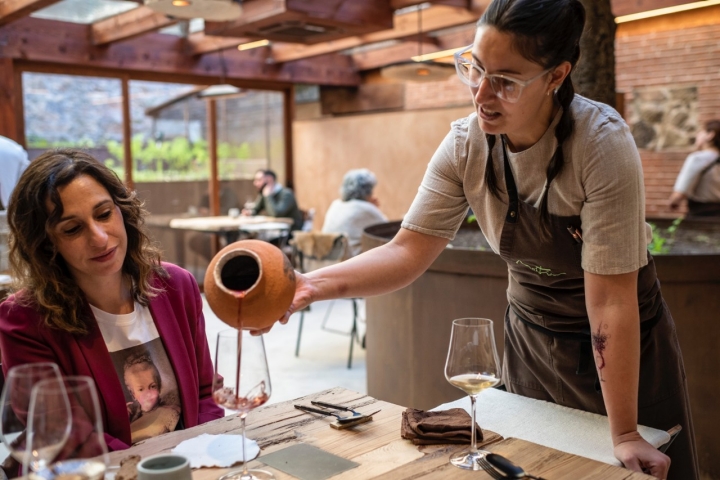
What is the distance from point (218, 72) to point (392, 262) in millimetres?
6674

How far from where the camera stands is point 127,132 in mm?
7480

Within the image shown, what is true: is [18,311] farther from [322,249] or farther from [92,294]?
[322,249]

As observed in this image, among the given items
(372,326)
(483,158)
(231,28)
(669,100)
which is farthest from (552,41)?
(669,100)

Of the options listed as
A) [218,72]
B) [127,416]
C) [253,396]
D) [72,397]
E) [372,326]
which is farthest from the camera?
[218,72]

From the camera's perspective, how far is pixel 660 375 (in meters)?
1.70

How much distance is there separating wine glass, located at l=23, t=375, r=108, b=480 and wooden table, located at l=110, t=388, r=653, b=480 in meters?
0.33

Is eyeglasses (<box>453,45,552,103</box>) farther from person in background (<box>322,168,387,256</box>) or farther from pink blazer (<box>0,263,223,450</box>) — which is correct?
person in background (<box>322,168,387,256</box>)

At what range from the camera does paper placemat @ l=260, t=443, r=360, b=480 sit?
1.21m

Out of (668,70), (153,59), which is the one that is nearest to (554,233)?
(668,70)

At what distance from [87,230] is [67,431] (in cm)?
87

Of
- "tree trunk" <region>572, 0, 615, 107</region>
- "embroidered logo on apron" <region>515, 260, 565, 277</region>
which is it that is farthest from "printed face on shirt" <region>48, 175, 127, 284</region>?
"tree trunk" <region>572, 0, 615, 107</region>

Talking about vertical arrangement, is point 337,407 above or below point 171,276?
below

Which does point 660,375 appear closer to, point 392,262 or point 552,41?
point 392,262

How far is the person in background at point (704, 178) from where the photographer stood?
5.70 metres
